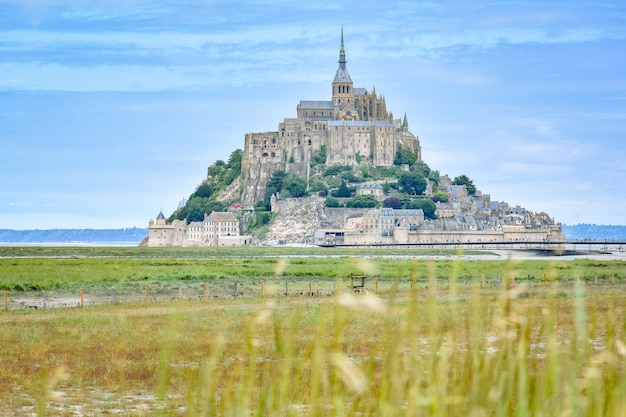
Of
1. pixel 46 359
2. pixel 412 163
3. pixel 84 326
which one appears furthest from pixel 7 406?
pixel 412 163

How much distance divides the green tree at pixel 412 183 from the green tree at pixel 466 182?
52.4 feet

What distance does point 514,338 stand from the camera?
4402 mm

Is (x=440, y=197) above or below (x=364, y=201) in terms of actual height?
above

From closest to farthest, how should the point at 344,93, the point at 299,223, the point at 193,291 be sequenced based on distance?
the point at 193,291, the point at 299,223, the point at 344,93

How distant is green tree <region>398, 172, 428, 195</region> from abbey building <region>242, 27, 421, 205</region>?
13.8 feet

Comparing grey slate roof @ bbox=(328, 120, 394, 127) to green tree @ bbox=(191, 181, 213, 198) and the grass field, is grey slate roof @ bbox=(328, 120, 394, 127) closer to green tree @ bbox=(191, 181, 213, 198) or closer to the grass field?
green tree @ bbox=(191, 181, 213, 198)

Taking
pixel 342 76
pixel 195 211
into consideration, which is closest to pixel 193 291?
pixel 195 211

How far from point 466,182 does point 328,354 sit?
147263 millimetres

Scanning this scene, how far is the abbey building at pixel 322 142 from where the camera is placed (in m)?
132

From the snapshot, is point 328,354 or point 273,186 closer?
point 328,354

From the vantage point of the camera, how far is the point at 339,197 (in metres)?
131

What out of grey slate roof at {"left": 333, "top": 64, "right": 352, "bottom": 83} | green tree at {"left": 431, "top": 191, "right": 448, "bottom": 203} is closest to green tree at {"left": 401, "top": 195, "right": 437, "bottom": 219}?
green tree at {"left": 431, "top": 191, "right": 448, "bottom": 203}

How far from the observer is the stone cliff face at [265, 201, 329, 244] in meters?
127

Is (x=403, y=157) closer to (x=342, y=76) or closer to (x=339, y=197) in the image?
(x=339, y=197)
